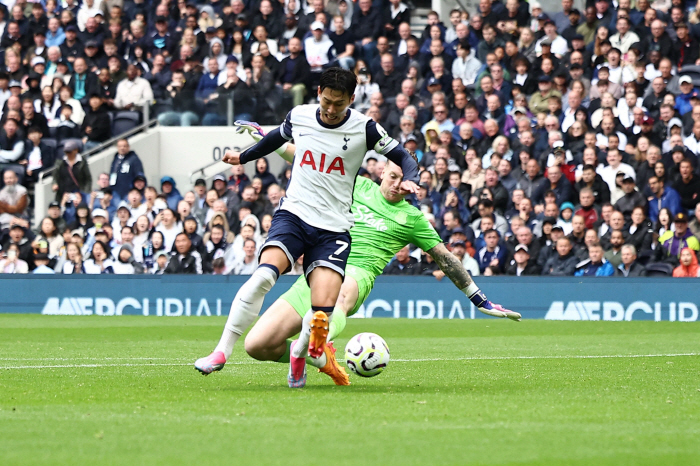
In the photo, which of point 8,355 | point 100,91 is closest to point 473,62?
point 100,91

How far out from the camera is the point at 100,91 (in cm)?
2409

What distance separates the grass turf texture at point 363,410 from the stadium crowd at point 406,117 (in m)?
6.05

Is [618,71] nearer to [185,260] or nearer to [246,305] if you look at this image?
[185,260]

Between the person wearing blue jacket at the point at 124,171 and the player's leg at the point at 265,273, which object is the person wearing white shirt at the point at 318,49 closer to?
the person wearing blue jacket at the point at 124,171

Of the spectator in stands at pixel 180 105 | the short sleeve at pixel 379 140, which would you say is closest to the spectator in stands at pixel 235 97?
the spectator in stands at pixel 180 105

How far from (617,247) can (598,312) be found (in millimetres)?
1115

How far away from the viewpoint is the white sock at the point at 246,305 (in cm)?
788

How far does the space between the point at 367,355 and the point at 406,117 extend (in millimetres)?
12647

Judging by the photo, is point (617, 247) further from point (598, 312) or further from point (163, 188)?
point (163, 188)

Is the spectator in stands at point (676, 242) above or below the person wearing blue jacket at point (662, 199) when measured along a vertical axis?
below

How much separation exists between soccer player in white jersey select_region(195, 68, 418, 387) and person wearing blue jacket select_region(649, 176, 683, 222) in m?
11.1

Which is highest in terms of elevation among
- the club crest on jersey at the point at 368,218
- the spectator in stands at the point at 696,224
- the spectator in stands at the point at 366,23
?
the spectator in stands at the point at 366,23

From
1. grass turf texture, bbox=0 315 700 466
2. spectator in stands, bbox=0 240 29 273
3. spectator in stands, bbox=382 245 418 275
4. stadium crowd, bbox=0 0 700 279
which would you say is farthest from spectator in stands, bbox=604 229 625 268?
spectator in stands, bbox=0 240 29 273

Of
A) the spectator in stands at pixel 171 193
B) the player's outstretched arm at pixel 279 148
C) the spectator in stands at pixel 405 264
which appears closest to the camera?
the player's outstretched arm at pixel 279 148
